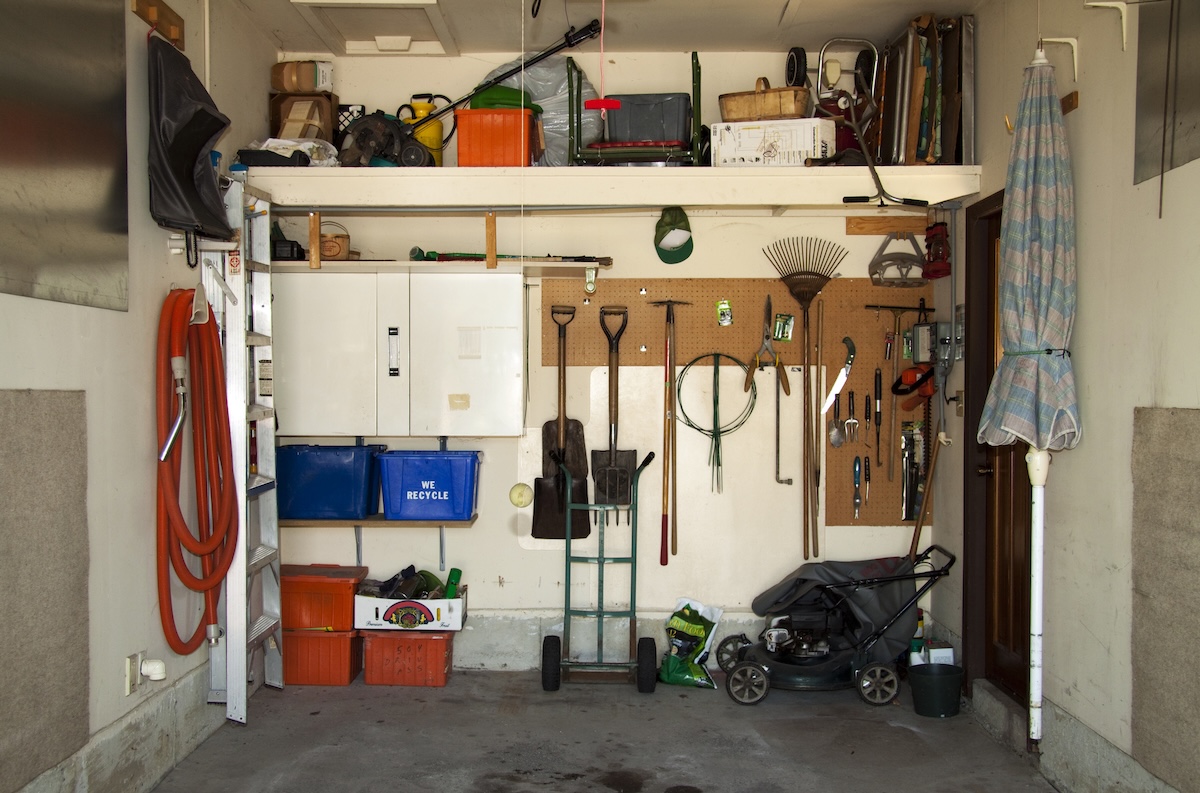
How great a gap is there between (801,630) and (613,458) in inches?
51.3

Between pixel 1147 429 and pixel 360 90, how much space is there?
410 centimetres

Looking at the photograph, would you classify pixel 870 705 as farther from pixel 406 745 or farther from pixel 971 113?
pixel 971 113

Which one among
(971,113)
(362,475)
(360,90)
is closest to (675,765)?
(362,475)

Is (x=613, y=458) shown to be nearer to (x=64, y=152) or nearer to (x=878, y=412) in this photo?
(x=878, y=412)

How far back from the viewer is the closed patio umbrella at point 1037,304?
121 inches

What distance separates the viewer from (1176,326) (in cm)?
271

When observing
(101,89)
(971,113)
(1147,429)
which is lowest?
(1147,429)

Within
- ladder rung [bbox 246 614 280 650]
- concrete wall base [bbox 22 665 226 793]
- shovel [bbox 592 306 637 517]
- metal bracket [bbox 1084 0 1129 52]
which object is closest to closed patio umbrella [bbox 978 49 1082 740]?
metal bracket [bbox 1084 0 1129 52]

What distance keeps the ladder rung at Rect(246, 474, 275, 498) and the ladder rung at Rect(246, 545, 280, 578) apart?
274mm

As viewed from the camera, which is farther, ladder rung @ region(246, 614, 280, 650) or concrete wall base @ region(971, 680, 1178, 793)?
ladder rung @ region(246, 614, 280, 650)

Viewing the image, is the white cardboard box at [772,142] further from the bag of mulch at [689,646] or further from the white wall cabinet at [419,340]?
the bag of mulch at [689,646]

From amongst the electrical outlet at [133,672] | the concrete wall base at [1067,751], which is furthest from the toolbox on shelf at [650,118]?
the electrical outlet at [133,672]

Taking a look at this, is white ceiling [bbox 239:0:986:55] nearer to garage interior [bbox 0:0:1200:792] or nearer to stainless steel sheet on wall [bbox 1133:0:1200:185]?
garage interior [bbox 0:0:1200:792]

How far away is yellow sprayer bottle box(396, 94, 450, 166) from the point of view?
464 centimetres
